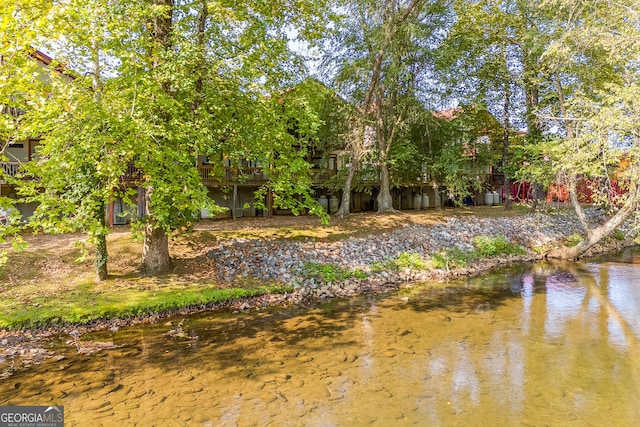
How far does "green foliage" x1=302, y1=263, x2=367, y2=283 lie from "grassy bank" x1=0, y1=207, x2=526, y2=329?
4.13ft

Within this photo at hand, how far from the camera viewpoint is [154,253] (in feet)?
39.4

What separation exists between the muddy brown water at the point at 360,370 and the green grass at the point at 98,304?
0.66m

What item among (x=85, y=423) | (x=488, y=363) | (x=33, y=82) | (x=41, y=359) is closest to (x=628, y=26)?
(x=488, y=363)

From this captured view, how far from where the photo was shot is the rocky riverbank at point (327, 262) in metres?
9.30

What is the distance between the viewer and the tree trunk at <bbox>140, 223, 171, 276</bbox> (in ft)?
39.1

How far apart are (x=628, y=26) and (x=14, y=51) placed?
54.8 feet

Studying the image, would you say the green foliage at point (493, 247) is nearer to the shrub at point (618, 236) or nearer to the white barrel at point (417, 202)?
the shrub at point (618, 236)

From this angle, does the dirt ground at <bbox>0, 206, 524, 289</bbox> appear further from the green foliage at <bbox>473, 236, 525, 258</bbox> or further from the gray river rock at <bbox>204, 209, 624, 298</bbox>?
the green foliage at <bbox>473, 236, 525, 258</bbox>

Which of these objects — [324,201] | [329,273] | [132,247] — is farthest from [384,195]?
[132,247]

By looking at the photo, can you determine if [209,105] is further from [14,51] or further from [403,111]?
[403,111]

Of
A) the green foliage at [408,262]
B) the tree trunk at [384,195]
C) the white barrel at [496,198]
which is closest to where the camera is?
the green foliage at [408,262]

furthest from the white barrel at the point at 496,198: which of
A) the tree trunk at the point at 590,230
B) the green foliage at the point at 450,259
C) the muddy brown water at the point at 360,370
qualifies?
the muddy brown water at the point at 360,370

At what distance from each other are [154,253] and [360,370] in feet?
24.3

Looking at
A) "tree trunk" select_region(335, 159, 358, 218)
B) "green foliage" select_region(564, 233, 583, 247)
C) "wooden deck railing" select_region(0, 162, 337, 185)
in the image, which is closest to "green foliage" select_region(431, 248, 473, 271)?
"tree trunk" select_region(335, 159, 358, 218)
